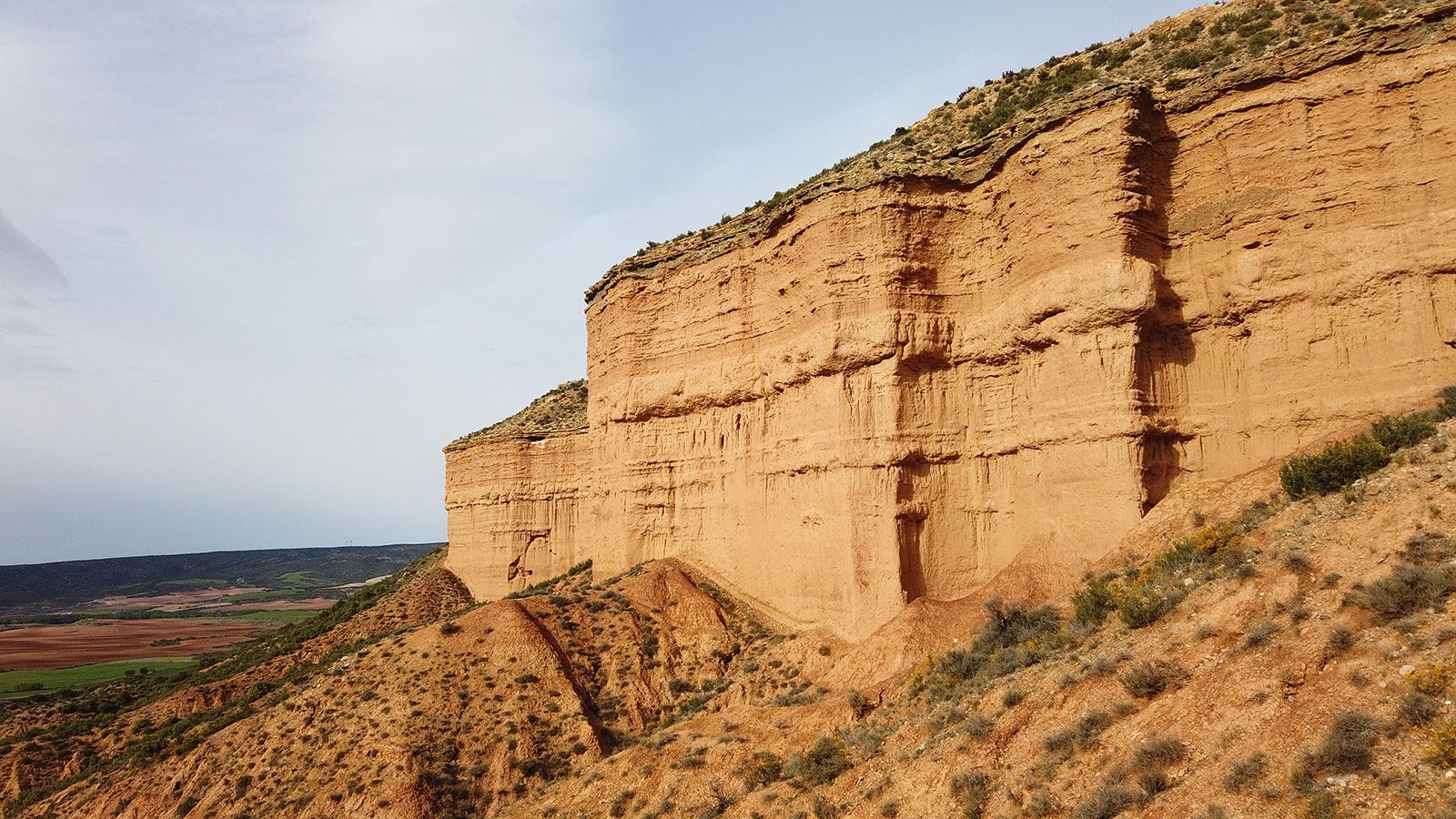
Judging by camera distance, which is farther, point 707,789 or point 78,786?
point 78,786

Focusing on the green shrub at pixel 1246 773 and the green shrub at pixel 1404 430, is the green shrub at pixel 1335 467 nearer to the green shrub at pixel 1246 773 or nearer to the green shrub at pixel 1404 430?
the green shrub at pixel 1404 430

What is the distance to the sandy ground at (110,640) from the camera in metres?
72.1

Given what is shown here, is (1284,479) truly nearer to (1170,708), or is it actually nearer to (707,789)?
(1170,708)

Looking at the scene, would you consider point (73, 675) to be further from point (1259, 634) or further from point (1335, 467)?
point (1335, 467)

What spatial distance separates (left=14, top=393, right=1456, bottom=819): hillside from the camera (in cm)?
829

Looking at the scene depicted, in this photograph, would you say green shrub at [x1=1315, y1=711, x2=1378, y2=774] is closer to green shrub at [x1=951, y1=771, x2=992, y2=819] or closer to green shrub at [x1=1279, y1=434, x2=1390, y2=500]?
green shrub at [x1=951, y1=771, x2=992, y2=819]

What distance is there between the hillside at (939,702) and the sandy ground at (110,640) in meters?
57.7

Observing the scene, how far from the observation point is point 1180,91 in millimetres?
17266

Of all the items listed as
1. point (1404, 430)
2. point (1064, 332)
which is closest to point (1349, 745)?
point (1404, 430)

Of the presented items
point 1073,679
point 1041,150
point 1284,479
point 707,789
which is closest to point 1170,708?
point 1073,679

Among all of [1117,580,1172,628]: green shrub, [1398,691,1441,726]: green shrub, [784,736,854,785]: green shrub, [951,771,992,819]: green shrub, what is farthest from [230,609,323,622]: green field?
[1398,691,1441,726]: green shrub

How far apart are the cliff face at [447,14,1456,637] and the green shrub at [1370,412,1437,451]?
1.72m

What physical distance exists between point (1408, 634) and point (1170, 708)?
251 cm

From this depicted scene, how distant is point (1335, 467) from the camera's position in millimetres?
12164
